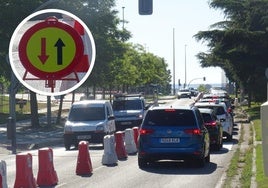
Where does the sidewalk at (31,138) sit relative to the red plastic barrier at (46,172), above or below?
below

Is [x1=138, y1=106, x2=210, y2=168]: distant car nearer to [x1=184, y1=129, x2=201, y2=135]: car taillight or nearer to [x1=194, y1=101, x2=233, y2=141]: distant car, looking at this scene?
[x1=184, y1=129, x2=201, y2=135]: car taillight

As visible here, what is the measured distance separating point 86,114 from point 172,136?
10.0m

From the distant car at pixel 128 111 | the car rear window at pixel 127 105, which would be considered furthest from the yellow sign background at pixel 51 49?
the car rear window at pixel 127 105

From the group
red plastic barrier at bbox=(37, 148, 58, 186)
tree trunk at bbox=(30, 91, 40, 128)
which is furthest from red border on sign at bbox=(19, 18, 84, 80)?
tree trunk at bbox=(30, 91, 40, 128)

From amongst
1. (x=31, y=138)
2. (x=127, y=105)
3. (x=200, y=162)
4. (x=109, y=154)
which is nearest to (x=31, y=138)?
(x=31, y=138)

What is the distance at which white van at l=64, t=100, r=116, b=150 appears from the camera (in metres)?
25.9

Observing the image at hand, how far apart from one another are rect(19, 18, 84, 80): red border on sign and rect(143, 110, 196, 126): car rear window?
1437 cm

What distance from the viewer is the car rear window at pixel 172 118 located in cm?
1761

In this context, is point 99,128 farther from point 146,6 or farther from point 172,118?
point 146,6

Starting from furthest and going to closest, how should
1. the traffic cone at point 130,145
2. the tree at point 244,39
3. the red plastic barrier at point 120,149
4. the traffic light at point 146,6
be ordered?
the tree at point 244,39 < the traffic cone at point 130,145 < the red plastic barrier at point 120,149 < the traffic light at point 146,6

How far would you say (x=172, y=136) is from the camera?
17391mm

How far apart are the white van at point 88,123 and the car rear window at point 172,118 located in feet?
27.9

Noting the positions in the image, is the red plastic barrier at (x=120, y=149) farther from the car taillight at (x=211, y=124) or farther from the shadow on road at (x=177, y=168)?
the car taillight at (x=211, y=124)

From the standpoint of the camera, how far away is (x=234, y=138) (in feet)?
103
